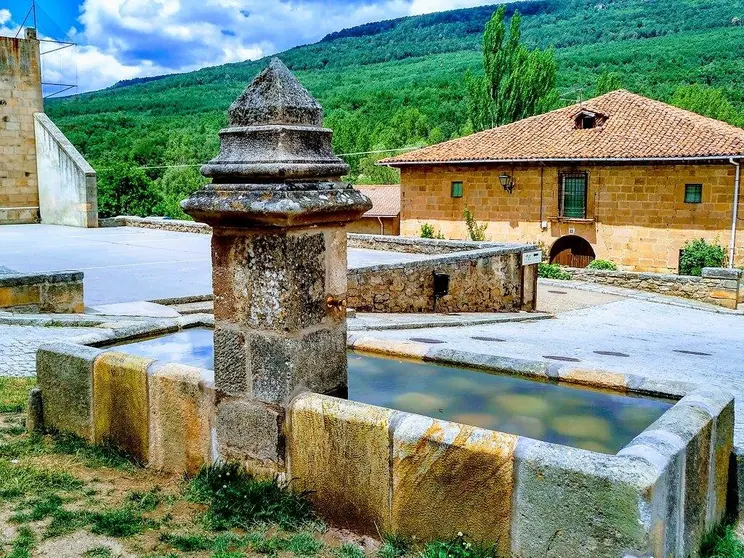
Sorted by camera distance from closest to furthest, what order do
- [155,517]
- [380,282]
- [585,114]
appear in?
[155,517] → [380,282] → [585,114]

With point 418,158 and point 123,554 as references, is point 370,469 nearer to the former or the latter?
point 123,554

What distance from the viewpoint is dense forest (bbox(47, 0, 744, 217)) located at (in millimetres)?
46781

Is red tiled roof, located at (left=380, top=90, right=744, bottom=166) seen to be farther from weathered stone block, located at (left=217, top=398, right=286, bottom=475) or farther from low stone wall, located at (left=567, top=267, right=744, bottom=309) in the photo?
weathered stone block, located at (left=217, top=398, right=286, bottom=475)

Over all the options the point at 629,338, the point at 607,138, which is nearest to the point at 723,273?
the point at 629,338

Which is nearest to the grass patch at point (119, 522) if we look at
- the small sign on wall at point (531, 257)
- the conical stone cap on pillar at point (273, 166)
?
the conical stone cap on pillar at point (273, 166)

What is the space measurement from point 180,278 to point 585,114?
1873 cm

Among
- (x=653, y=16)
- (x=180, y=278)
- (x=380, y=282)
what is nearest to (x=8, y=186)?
(x=180, y=278)

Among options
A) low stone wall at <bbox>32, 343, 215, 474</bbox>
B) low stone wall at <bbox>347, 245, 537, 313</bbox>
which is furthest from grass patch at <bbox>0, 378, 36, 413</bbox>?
low stone wall at <bbox>347, 245, 537, 313</bbox>

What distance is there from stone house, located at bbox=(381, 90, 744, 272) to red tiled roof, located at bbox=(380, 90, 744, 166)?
40mm

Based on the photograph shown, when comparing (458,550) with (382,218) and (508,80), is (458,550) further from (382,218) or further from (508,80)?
(508,80)

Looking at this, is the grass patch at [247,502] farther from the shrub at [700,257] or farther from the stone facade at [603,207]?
the stone facade at [603,207]

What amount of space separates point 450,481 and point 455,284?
419 inches

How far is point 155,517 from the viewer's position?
3.47 metres

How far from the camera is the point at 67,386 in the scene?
4449 millimetres
